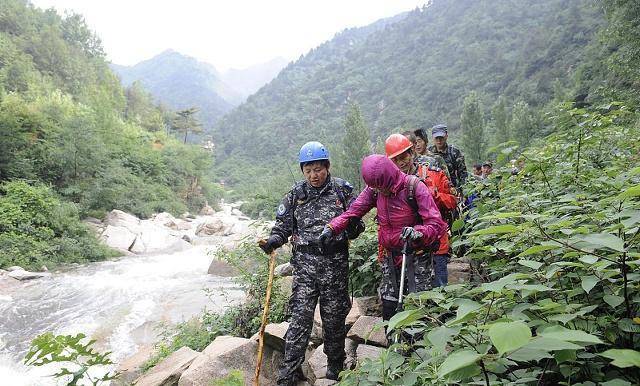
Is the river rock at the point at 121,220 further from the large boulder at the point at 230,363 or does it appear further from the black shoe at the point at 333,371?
the black shoe at the point at 333,371

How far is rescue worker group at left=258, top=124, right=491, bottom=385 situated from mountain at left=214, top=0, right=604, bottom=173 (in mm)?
55373

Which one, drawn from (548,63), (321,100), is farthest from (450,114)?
(321,100)

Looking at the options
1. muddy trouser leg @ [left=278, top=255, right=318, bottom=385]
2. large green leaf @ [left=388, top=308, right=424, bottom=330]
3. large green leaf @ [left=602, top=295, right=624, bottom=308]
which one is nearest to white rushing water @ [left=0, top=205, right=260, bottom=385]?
muddy trouser leg @ [left=278, top=255, right=318, bottom=385]

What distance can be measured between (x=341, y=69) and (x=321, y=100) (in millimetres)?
21922

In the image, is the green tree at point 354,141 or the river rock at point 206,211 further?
the green tree at point 354,141

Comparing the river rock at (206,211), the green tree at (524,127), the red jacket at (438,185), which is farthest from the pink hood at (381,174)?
the river rock at (206,211)

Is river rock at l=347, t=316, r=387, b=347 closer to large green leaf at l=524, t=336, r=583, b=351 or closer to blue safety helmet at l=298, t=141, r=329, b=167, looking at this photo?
blue safety helmet at l=298, t=141, r=329, b=167

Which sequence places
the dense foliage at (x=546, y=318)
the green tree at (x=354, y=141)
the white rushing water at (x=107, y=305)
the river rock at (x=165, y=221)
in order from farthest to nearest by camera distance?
the green tree at (x=354, y=141) → the river rock at (x=165, y=221) → the white rushing water at (x=107, y=305) → the dense foliage at (x=546, y=318)

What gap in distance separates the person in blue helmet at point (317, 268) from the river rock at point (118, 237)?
54.3 feet

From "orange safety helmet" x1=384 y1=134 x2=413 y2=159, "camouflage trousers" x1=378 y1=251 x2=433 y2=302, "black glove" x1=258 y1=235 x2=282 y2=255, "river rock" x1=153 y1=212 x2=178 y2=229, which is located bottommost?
"river rock" x1=153 y1=212 x2=178 y2=229

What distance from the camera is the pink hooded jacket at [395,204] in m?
2.89

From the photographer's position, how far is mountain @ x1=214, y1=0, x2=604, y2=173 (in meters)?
64.8

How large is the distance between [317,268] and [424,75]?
331 ft

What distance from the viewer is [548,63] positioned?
62312 millimetres
